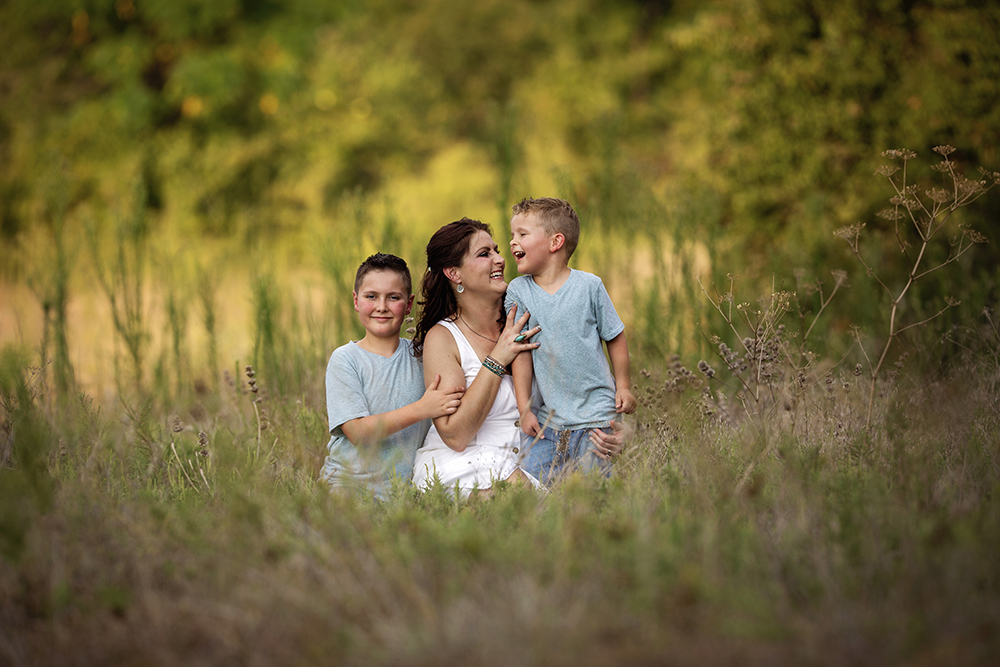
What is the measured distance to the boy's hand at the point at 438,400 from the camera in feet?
8.86

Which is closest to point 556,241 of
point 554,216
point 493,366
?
point 554,216

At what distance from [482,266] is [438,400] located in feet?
1.75

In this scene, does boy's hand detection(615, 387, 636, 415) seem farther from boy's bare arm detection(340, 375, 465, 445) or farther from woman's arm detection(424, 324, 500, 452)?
boy's bare arm detection(340, 375, 465, 445)

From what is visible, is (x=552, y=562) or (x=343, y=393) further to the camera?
(x=343, y=393)

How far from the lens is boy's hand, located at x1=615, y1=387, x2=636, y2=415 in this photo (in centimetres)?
277

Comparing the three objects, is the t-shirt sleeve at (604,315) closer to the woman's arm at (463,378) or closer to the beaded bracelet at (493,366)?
the woman's arm at (463,378)

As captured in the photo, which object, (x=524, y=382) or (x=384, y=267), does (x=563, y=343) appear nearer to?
(x=524, y=382)

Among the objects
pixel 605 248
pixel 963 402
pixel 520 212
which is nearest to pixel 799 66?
pixel 605 248

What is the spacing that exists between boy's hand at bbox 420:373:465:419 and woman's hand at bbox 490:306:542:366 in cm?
20

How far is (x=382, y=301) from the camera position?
111 inches

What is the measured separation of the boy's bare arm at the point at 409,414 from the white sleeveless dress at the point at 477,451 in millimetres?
143

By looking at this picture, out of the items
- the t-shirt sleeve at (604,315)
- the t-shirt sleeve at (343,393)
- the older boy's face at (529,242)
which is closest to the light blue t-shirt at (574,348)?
the t-shirt sleeve at (604,315)

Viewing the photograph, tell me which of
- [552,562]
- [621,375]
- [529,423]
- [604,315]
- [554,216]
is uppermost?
[554,216]

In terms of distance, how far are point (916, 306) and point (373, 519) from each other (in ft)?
10.4
